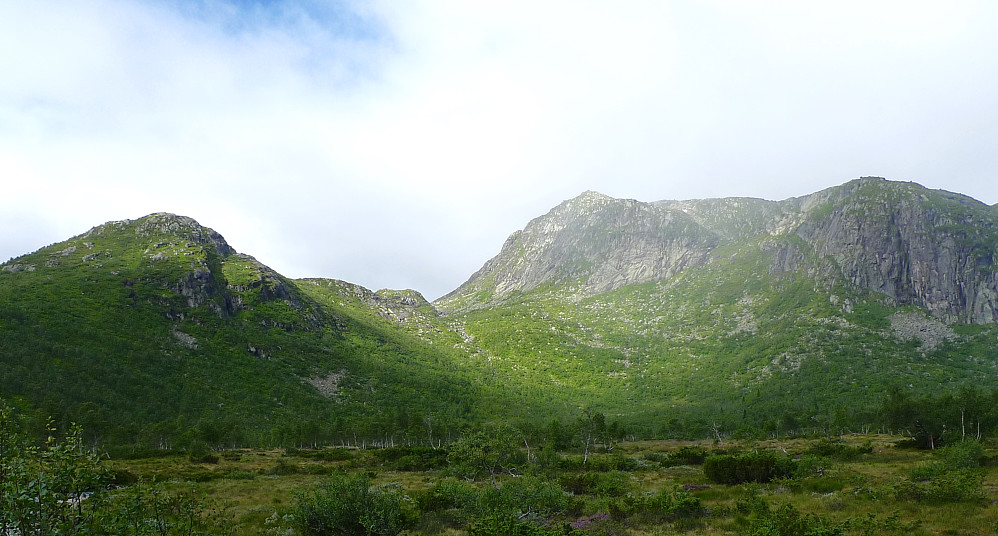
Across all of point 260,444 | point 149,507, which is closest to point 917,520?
point 149,507

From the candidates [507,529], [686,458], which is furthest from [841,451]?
[507,529]

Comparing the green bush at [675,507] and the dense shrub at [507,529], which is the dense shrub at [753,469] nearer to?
the green bush at [675,507]

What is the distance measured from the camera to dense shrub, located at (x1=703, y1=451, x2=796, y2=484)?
34750mm

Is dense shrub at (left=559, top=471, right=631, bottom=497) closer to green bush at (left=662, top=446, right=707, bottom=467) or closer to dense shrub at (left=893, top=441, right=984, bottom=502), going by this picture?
dense shrub at (left=893, top=441, right=984, bottom=502)

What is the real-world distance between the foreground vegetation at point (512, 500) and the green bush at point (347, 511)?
55 mm

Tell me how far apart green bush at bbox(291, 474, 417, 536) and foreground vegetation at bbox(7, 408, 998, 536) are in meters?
0.05

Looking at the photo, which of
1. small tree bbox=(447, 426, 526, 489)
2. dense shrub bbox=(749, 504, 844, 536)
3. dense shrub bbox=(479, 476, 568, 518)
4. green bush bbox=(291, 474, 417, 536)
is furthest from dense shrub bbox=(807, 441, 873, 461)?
green bush bbox=(291, 474, 417, 536)

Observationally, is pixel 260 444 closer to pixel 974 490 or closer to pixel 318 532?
pixel 318 532

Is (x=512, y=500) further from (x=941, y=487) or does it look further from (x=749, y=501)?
(x=941, y=487)

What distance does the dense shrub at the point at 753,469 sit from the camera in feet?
114

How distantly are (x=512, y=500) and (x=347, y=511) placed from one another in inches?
293

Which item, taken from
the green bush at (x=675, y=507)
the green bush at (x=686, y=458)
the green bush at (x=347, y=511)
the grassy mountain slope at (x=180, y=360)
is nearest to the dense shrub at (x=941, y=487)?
the green bush at (x=675, y=507)

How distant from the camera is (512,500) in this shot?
1947 centimetres

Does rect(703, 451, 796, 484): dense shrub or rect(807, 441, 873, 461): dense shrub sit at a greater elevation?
rect(703, 451, 796, 484): dense shrub
